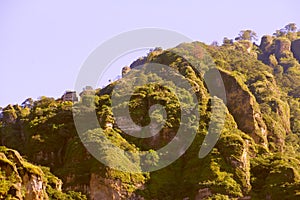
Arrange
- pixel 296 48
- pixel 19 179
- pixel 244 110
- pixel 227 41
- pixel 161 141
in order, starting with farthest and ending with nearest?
pixel 227 41, pixel 296 48, pixel 244 110, pixel 161 141, pixel 19 179

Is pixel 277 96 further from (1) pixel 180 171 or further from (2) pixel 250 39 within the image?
(2) pixel 250 39

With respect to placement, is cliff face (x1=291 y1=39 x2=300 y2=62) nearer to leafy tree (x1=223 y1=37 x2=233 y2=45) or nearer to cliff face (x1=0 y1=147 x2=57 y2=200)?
leafy tree (x1=223 y1=37 x2=233 y2=45)

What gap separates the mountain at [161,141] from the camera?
5672cm

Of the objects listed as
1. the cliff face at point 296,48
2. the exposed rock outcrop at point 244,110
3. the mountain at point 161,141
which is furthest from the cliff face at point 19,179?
the cliff face at point 296,48

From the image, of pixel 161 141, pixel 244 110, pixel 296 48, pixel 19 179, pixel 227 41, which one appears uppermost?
pixel 227 41

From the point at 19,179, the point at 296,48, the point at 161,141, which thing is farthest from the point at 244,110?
the point at 296,48

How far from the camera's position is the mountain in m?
56.7

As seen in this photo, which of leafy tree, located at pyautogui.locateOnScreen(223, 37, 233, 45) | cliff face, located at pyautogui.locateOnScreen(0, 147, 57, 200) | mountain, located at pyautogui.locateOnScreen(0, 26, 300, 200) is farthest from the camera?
leafy tree, located at pyautogui.locateOnScreen(223, 37, 233, 45)

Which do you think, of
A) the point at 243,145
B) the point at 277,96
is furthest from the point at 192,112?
the point at 277,96

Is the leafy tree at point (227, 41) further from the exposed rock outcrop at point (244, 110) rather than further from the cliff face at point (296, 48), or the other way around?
the exposed rock outcrop at point (244, 110)

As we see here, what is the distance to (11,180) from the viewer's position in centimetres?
4394

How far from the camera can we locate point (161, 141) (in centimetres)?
6400

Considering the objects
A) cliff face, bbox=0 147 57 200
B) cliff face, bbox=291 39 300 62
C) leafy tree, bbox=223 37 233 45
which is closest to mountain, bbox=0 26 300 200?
cliff face, bbox=0 147 57 200

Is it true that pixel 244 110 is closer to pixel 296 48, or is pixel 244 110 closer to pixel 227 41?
pixel 227 41
